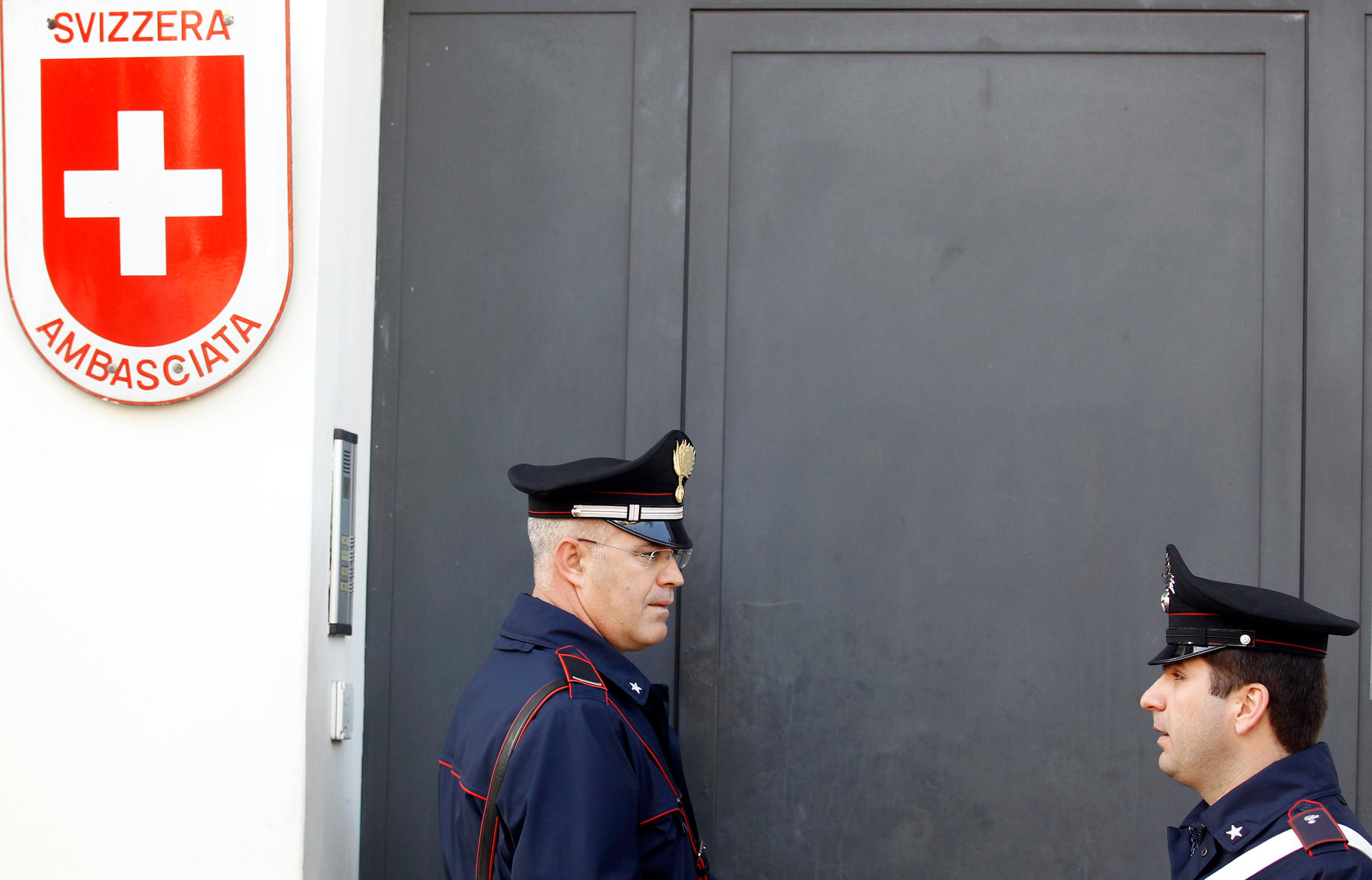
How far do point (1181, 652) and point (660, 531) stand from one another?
0.91 metres

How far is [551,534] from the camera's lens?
2057 millimetres

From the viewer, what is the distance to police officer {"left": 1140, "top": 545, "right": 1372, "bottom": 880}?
160 centimetres

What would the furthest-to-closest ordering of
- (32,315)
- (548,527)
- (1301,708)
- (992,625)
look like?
1. (992,625)
2. (32,315)
3. (548,527)
4. (1301,708)

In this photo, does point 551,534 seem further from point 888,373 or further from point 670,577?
point 888,373

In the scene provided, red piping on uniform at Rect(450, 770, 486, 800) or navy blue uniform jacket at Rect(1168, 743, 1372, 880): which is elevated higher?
navy blue uniform jacket at Rect(1168, 743, 1372, 880)

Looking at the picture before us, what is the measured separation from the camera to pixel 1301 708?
1675mm

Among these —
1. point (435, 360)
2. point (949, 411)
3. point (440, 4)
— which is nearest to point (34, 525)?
point (435, 360)

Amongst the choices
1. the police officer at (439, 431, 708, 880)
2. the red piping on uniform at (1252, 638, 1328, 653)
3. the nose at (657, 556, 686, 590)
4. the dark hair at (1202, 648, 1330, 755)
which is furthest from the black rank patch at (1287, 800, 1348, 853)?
the nose at (657, 556, 686, 590)

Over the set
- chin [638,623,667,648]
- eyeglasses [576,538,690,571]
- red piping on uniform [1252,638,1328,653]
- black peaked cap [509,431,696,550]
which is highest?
black peaked cap [509,431,696,550]

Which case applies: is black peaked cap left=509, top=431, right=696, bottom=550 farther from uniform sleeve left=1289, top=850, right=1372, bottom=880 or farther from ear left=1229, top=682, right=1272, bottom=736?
uniform sleeve left=1289, top=850, right=1372, bottom=880

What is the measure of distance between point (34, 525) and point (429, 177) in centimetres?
112

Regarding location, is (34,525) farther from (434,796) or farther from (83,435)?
(434,796)

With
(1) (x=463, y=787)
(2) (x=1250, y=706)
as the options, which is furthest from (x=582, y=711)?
(2) (x=1250, y=706)

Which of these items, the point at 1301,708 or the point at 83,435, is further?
the point at 83,435
